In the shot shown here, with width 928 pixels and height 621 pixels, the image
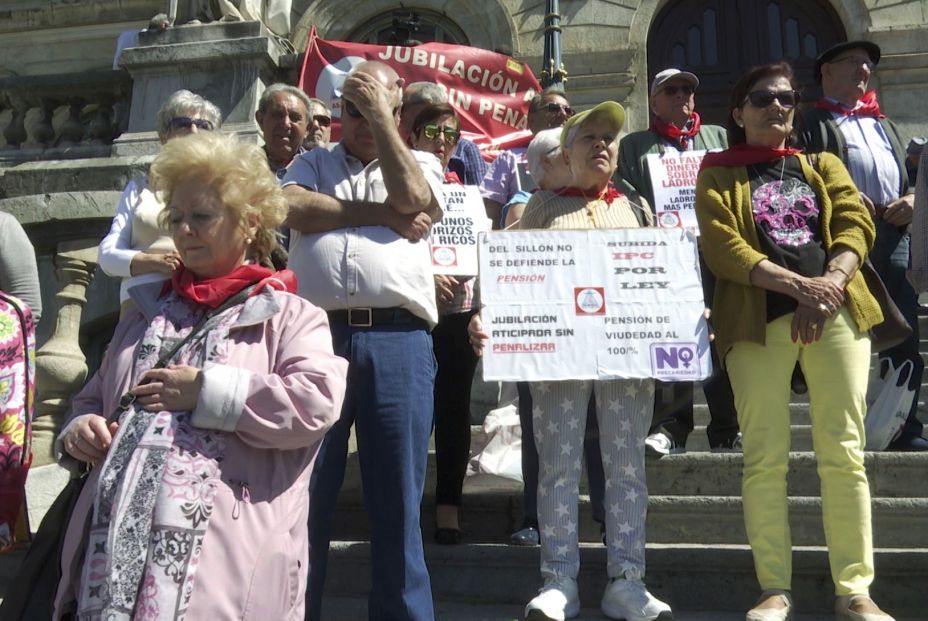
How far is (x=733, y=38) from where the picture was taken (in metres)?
12.8

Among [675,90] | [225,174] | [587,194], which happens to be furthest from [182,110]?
[675,90]

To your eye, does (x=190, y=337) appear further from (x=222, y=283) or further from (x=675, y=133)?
(x=675, y=133)

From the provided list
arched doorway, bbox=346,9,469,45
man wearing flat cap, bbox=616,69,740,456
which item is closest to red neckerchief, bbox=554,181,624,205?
man wearing flat cap, bbox=616,69,740,456

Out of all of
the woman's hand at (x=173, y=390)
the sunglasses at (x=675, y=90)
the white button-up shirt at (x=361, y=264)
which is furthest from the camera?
the sunglasses at (x=675, y=90)

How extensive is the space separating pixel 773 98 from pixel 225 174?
7.41 ft

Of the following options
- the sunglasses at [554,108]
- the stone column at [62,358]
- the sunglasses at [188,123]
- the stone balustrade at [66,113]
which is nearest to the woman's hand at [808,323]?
the sunglasses at [188,123]

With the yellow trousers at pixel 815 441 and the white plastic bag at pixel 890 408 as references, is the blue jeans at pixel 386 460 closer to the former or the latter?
the yellow trousers at pixel 815 441

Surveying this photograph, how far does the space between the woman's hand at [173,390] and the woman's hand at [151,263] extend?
4.64 feet

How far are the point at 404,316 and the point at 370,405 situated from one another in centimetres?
34

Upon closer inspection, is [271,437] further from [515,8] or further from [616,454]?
[515,8]

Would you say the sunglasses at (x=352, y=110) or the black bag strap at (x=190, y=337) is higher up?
the sunglasses at (x=352, y=110)

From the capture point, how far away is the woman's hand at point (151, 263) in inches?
154

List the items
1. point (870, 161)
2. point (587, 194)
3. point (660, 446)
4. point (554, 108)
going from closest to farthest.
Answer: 1. point (587, 194)
2. point (660, 446)
3. point (870, 161)
4. point (554, 108)

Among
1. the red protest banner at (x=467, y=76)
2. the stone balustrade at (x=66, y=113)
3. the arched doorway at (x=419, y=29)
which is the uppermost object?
the arched doorway at (x=419, y=29)
